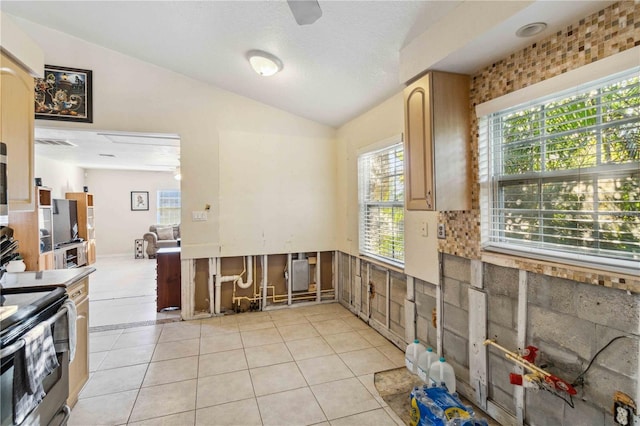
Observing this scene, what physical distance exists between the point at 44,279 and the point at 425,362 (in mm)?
2740

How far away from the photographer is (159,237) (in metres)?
8.02

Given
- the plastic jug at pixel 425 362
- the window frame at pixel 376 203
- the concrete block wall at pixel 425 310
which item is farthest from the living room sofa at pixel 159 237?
the plastic jug at pixel 425 362

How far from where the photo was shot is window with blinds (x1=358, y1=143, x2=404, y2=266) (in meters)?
3.06

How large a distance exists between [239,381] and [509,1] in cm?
297

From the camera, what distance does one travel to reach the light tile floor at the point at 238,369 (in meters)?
2.07

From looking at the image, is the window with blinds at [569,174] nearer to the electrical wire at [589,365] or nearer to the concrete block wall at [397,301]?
the electrical wire at [589,365]

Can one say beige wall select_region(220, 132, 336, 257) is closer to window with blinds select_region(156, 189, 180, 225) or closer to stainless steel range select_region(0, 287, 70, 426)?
stainless steel range select_region(0, 287, 70, 426)

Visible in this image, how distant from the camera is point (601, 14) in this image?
1.40 m

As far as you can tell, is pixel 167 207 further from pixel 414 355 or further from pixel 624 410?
pixel 624 410

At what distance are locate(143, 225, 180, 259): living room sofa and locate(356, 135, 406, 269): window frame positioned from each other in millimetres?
5620

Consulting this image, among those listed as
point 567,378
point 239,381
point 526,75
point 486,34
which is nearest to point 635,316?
point 567,378

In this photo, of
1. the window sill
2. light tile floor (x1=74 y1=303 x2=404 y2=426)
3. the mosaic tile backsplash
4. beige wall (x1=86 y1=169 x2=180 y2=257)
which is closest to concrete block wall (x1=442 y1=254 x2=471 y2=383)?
the mosaic tile backsplash

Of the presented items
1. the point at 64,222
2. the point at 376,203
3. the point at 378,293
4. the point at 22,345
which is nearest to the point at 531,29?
the point at 376,203

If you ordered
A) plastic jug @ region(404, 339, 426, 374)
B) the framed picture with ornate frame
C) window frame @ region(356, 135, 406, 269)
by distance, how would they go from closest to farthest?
plastic jug @ region(404, 339, 426, 374) → window frame @ region(356, 135, 406, 269) → the framed picture with ornate frame
